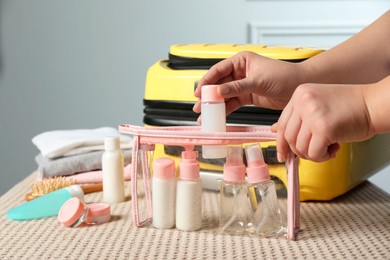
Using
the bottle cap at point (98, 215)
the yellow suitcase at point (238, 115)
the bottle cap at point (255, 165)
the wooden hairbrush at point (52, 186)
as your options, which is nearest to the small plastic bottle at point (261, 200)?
the bottle cap at point (255, 165)

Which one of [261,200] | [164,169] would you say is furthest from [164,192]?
[261,200]

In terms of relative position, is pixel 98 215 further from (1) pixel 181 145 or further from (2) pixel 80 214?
(1) pixel 181 145

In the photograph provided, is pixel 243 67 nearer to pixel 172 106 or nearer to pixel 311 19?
pixel 172 106

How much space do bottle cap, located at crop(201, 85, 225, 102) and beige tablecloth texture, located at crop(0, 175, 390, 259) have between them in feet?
0.57

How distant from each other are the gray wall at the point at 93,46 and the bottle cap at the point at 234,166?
1330 millimetres

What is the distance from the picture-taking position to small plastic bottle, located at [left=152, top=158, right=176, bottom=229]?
0.84m

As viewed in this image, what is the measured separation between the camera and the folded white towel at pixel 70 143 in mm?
1197

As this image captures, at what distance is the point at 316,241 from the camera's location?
799 millimetres

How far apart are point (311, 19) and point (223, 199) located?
139 cm

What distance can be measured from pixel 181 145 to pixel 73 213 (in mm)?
180

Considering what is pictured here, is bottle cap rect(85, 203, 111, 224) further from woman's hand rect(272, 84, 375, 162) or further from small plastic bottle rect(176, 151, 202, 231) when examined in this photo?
woman's hand rect(272, 84, 375, 162)

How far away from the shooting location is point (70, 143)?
1207mm

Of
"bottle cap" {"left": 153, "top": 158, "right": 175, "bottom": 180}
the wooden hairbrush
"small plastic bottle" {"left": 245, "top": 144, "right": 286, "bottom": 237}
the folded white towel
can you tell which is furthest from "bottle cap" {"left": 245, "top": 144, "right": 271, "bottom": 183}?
the folded white towel

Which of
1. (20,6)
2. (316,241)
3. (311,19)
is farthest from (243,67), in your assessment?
(20,6)
